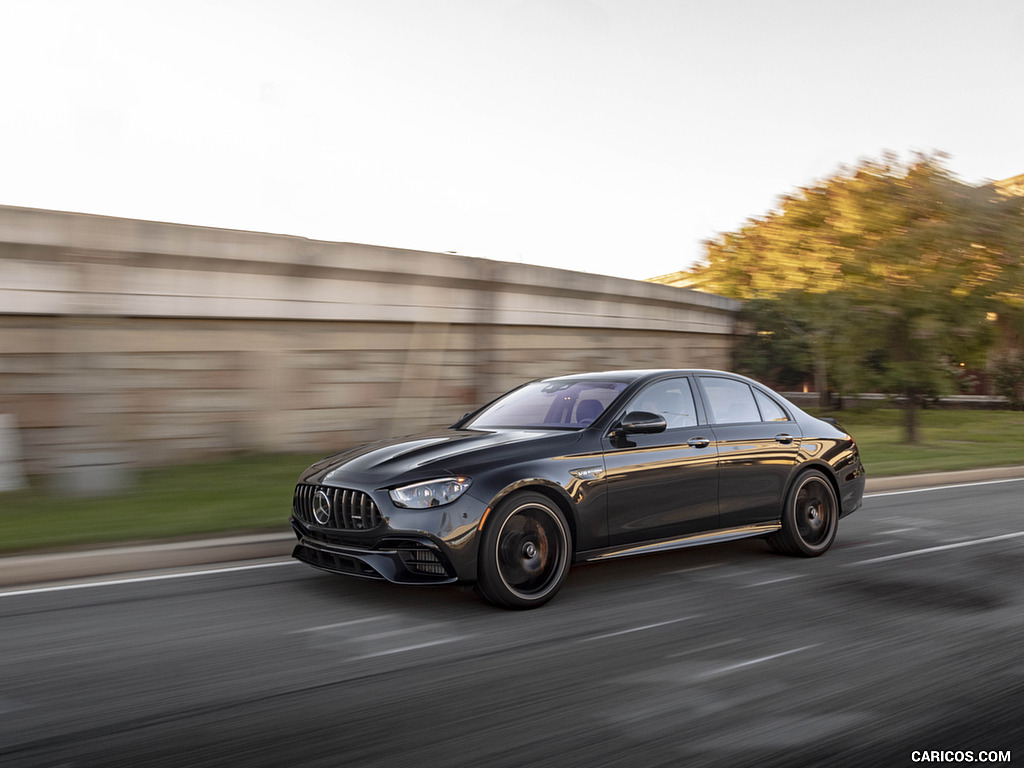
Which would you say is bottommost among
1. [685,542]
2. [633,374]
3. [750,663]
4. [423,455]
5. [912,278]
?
[750,663]

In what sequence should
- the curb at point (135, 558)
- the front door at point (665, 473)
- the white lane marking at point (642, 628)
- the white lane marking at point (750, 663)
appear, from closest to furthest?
the white lane marking at point (750, 663) < the white lane marking at point (642, 628) < the front door at point (665, 473) < the curb at point (135, 558)

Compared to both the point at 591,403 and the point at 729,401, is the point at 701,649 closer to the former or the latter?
the point at 591,403

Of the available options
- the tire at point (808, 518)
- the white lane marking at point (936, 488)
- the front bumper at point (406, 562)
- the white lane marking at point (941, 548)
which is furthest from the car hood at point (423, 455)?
the white lane marking at point (936, 488)

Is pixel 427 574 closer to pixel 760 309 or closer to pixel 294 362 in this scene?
pixel 294 362

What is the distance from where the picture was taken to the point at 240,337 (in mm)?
12961

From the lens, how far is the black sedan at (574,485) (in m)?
5.42

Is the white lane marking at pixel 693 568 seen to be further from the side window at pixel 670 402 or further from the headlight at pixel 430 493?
the headlight at pixel 430 493

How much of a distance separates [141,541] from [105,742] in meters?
4.07

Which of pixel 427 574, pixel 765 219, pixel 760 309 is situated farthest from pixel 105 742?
pixel 765 219

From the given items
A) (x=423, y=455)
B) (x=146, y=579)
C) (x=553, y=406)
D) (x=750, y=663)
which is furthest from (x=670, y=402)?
(x=146, y=579)

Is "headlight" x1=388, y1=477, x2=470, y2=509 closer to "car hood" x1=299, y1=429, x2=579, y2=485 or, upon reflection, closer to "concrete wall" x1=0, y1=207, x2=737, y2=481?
"car hood" x1=299, y1=429, x2=579, y2=485

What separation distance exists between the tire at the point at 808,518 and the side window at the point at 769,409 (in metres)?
0.50

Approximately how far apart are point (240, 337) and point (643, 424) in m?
8.29

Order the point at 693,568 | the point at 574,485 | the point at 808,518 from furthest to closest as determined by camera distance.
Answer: the point at 808,518 → the point at 693,568 → the point at 574,485
